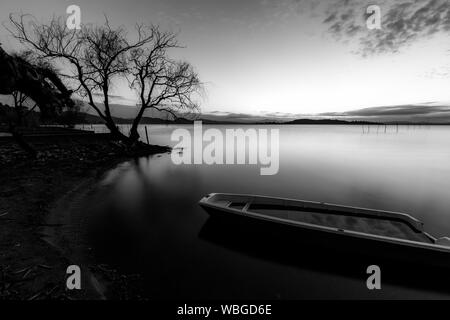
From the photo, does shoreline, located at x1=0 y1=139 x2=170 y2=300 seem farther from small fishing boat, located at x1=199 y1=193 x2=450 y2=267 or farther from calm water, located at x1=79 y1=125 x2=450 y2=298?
small fishing boat, located at x1=199 y1=193 x2=450 y2=267

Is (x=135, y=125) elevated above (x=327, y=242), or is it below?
above

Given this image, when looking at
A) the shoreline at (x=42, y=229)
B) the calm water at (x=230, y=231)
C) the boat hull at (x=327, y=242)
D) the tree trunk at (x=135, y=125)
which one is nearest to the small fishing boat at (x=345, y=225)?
the boat hull at (x=327, y=242)

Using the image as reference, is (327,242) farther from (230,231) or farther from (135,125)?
(135,125)

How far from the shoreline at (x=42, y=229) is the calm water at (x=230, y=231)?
0.85 metres

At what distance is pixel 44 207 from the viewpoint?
351 inches

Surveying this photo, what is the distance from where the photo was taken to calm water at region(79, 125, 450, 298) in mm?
5855

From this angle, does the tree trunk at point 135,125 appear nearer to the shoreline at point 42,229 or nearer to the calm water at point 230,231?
the calm water at point 230,231

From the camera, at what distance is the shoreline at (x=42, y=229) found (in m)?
4.62

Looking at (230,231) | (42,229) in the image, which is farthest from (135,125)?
(230,231)

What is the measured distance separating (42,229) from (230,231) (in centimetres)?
682

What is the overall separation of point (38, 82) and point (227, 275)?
20619 millimetres

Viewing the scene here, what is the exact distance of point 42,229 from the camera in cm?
718
